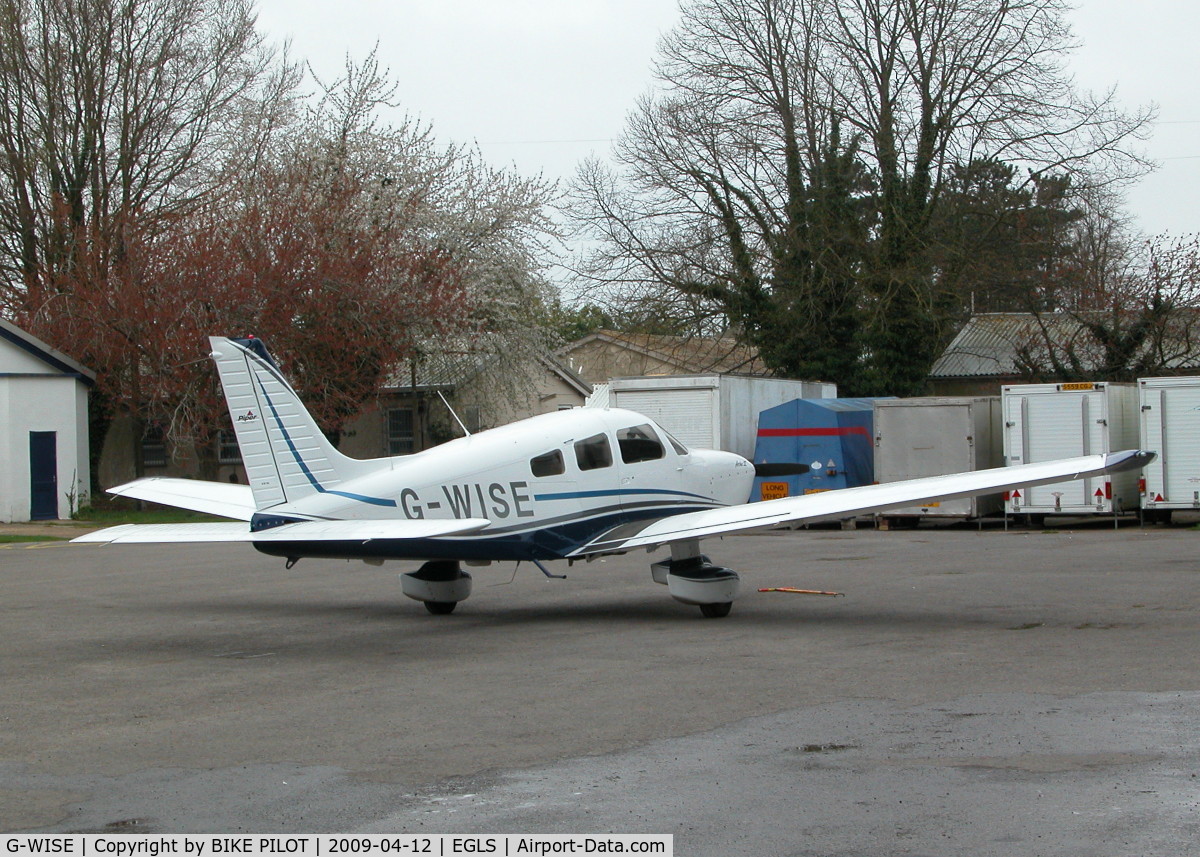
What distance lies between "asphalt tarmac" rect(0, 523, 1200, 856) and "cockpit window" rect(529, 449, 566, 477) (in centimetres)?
167

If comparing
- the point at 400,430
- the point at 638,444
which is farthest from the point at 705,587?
the point at 400,430

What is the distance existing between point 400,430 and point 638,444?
31981 millimetres

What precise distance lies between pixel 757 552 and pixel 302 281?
58.7 ft

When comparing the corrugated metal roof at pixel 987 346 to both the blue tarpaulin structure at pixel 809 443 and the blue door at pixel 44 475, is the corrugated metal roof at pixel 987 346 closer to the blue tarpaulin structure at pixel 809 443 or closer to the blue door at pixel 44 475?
the blue tarpaulin structure at pixel 809 443

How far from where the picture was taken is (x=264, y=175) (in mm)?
40281

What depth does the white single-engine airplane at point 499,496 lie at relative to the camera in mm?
12852

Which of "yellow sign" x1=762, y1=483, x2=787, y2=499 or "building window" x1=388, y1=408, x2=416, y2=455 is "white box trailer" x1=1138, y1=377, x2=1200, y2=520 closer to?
"yellow sign" x1=762, y1=483, x2=787, y2=499

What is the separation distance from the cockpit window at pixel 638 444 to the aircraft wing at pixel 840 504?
76 centimetres

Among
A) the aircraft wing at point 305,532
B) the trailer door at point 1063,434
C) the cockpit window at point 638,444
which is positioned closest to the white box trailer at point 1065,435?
the trailer door at point 1063,434

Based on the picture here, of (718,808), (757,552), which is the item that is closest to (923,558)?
(757,552)

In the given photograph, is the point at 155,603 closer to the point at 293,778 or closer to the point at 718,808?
the point at 293,778

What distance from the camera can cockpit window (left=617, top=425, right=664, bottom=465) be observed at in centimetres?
1488

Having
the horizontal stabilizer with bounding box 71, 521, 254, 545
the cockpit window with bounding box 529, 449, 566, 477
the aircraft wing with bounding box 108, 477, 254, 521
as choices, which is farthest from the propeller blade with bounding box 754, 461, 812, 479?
the horizontal stabilizer with bounding box 71, 521, 254, 545

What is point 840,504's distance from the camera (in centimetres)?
1359
